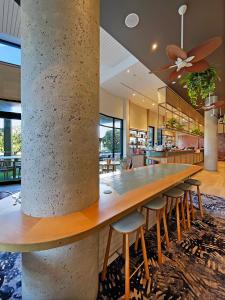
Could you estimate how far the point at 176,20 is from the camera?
10.9ft

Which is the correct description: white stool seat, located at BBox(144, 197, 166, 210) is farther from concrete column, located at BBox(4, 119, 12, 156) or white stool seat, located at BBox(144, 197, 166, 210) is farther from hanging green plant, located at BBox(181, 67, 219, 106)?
concrete column, located at BBox(4, 119, 12, 156)

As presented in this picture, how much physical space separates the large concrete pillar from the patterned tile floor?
594mm

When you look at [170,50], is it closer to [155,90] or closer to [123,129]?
[155,90]

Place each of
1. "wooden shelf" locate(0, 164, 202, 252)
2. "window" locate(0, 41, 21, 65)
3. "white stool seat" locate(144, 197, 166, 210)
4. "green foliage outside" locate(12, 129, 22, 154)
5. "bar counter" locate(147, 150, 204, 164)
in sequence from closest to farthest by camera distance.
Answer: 1. "wooden shelf" locate(0, 164, 202, 252)
2. "white stool seat" locate(144, 197, 166, 210)
3. "window" locate(0, 41, 21, 65)
4. "green foliage outside" locate(12, 129, 22, 154)
5. "bar counter" locate(147, 150, 204, 164)

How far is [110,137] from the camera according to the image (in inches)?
368

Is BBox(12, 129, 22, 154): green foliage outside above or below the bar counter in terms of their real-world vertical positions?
above

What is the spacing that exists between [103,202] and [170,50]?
2586mm

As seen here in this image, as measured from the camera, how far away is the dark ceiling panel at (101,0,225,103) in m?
2.93

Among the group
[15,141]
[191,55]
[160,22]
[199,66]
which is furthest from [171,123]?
[15,141]

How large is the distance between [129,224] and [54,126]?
3.58ft

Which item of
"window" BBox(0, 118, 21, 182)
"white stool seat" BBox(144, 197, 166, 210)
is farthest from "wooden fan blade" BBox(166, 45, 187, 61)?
"window" BBox(0, 118, 21, 182)

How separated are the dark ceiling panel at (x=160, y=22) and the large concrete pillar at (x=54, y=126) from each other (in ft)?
7.91

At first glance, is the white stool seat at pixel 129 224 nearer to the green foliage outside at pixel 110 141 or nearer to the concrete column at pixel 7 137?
the concrete column at pixel 7 137

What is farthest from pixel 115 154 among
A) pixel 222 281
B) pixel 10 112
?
pixel 222 281
